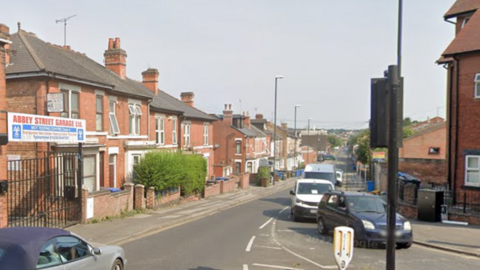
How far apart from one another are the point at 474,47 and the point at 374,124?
49.9 ft

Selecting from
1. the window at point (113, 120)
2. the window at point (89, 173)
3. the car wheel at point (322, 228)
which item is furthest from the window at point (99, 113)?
→ the car wheel at point (322, 228)

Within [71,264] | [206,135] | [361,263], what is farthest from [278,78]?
[71,264]

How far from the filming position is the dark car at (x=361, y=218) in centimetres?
1077

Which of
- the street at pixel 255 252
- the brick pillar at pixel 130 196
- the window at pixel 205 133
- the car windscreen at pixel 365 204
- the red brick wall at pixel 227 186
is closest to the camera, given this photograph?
the street at pixel 255 252

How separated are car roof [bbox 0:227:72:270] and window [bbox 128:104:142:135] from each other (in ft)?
53.3

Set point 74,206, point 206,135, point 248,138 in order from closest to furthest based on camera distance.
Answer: point 74,206, point 206,135, point 248,138

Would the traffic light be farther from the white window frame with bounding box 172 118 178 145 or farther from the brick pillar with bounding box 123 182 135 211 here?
the white window frame with bounding box 172 118 178 145

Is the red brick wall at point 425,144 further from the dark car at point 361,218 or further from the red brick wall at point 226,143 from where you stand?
the dark car at point 361,218

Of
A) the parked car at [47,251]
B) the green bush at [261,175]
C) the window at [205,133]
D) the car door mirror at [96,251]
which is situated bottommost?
the green bush at [261,175]

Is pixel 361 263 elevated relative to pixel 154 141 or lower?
lower

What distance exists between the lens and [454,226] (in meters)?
15.1

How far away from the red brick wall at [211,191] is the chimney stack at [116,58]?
10758 millimetres

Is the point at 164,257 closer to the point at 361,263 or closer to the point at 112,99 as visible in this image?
the point at 361,263

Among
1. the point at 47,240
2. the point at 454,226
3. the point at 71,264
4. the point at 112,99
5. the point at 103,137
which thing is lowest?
the point at 454,226
